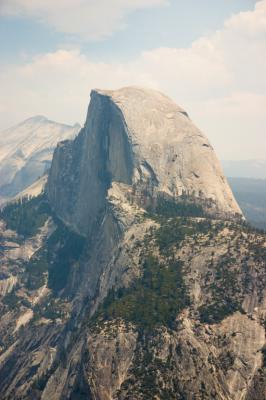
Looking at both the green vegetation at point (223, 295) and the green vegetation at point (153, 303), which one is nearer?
the green vegetation at point (223, 295)

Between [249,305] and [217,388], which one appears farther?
[249,305]

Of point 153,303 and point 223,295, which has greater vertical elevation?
point 223,295

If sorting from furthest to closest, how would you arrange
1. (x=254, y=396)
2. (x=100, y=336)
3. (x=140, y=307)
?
(x=140, y=307) → (x=100, y=336) → (x=254, y=396)

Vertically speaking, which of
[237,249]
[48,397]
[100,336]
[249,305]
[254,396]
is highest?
[237,249]

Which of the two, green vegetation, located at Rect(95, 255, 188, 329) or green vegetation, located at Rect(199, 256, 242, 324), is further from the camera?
green vegetation, located at Rect(95, 255, 188, 329)

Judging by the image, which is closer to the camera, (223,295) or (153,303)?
(223,295)

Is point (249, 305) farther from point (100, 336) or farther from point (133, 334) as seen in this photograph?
point (100, 336)

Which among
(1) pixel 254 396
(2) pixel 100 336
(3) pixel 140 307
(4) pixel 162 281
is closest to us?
(1) pixel 254 396

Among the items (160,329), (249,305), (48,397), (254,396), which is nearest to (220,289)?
(249,305)
